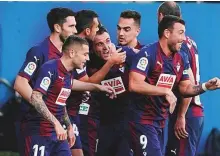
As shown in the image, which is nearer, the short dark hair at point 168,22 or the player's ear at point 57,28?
the short dark hair at point 168,22

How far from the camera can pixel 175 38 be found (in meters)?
10.4

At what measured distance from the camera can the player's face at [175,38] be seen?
1039cm

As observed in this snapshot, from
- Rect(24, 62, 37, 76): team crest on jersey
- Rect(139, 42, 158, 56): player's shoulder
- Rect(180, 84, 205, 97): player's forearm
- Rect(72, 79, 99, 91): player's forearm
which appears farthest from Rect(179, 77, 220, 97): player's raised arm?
Rect(24, 62, 37, 76): team crest on jersey

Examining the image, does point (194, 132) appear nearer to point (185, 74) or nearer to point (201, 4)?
point (185, 74)

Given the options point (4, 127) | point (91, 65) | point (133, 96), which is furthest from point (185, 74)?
point (4, 127)

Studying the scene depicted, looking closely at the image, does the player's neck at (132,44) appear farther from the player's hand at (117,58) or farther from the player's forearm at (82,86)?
the player's forearm at (82,86)

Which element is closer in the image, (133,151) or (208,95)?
(133,151)

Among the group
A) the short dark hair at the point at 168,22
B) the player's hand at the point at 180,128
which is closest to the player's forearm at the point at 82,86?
the short dark hair at the point at 168,22

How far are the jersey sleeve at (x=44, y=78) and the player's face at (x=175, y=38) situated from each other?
1.31m

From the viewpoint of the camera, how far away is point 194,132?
37.1ft

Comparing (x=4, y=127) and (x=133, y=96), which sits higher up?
(x=133, y=96)

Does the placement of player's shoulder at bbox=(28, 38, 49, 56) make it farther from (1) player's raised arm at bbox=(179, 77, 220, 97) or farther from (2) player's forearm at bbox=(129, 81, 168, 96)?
(1) player's raised arm at bbox=(179, 77, 220, 97)

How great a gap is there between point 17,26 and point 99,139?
2628 mm

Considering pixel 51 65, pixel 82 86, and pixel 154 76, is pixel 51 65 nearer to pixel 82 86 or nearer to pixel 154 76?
pixel 82 86
